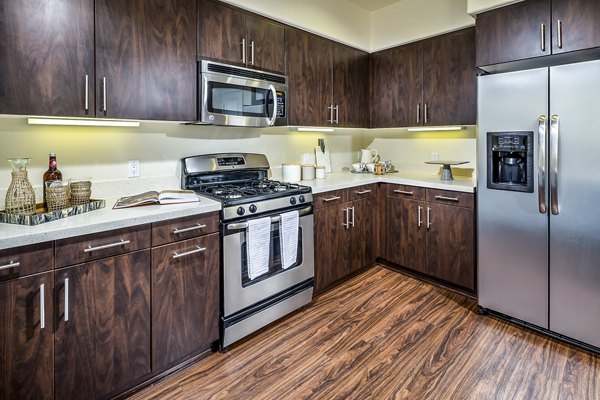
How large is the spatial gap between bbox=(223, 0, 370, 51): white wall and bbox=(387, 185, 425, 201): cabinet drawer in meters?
1.52

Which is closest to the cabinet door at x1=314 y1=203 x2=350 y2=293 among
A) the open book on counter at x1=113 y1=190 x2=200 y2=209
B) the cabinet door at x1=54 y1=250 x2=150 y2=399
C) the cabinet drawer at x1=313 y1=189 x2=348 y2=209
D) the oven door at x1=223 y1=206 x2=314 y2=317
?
the cabinet drawer at x1=313 y1=189 x2=348 y2=209

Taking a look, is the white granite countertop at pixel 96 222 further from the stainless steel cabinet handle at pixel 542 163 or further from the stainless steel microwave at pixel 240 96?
the stainless steel cabinet handle at pixel 542 163

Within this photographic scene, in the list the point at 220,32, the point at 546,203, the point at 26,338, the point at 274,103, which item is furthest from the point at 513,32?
the point at 26,338

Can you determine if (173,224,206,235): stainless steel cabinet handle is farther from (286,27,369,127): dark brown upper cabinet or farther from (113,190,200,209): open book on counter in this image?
(286,27,369,127): dark brown upper cabinet

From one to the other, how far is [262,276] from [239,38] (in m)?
1.71

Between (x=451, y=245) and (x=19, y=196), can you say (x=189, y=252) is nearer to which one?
(x=19, y=196)

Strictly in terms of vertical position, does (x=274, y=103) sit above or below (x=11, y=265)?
above

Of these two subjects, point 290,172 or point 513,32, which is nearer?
point 513,32

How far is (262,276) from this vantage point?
2346 millimetres

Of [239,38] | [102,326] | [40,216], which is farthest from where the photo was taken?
[239,38]

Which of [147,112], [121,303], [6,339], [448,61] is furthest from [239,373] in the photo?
[448,61]

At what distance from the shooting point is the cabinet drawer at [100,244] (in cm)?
152

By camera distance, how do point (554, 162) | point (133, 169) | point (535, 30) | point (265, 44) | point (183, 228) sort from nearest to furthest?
point (183, 228) → point (554, 162) → point (535, 30) → point (133, 169) → point (265, 44)

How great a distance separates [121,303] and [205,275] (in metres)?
0.47
